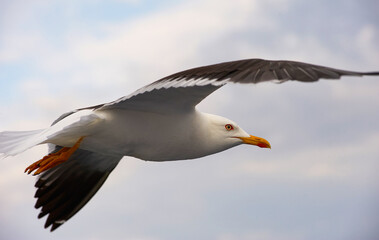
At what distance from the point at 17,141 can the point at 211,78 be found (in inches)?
120

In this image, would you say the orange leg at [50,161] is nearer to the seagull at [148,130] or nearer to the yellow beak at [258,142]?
the seagull at [148,130]

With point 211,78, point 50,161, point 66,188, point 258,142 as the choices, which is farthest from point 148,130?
point 66,188

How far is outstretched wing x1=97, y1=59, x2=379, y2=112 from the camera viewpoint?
18.7ft

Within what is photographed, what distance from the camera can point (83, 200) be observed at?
10258 millimetres

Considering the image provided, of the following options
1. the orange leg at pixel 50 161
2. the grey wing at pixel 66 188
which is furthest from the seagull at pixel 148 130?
the grey wing at pixel 66 188

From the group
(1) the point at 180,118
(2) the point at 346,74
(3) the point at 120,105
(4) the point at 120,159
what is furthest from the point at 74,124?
(2) the point at 346,74

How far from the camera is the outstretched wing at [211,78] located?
569cm

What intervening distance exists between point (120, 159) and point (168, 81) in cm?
348

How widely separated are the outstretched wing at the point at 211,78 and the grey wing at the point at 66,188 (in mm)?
2169

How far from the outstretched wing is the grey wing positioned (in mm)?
2169

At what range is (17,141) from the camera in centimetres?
797

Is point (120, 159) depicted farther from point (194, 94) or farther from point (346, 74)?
point (346, 74)

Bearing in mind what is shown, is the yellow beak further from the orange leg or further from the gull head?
the orange leg

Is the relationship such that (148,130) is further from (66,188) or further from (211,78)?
(66,188)
